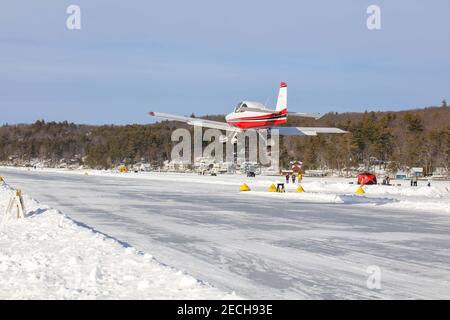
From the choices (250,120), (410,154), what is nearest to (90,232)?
(250,120)

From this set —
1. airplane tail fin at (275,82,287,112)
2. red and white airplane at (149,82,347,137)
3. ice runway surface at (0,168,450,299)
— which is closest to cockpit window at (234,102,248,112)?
red and white airplane at (149,82,347,137)

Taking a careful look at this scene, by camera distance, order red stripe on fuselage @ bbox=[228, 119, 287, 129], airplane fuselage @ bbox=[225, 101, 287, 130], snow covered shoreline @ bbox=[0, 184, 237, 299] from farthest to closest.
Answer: red stripe on fuselage @ bbox=[228, 119, 287, 129], airplane fuselage @ bbox=[225, 101, 287, 130], snow covered shoreline @ bbox=[0, 184, 237, 299]

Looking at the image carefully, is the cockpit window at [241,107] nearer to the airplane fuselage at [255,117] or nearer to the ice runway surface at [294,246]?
the airplane fuselage at [255,117]

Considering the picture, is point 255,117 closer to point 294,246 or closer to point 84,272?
point 294,246

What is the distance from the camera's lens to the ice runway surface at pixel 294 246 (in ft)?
25.9

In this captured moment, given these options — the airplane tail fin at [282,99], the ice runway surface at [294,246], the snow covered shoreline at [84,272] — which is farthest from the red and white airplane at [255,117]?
the snow covered shoreline at [84,272]

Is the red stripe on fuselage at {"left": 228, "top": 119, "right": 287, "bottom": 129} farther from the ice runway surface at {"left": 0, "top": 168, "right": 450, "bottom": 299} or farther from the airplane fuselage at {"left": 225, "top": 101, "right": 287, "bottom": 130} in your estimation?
the ice runway surface at {"left": 0, "top": 168, "right": 450, "bottom": 299}

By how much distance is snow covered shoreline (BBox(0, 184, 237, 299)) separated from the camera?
7.07m

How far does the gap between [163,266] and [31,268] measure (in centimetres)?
205

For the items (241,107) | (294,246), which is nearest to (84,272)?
(294,246)

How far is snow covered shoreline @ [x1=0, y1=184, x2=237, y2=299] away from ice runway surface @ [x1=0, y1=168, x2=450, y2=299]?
0.58 m

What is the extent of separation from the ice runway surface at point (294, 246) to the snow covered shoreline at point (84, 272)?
0.58m
